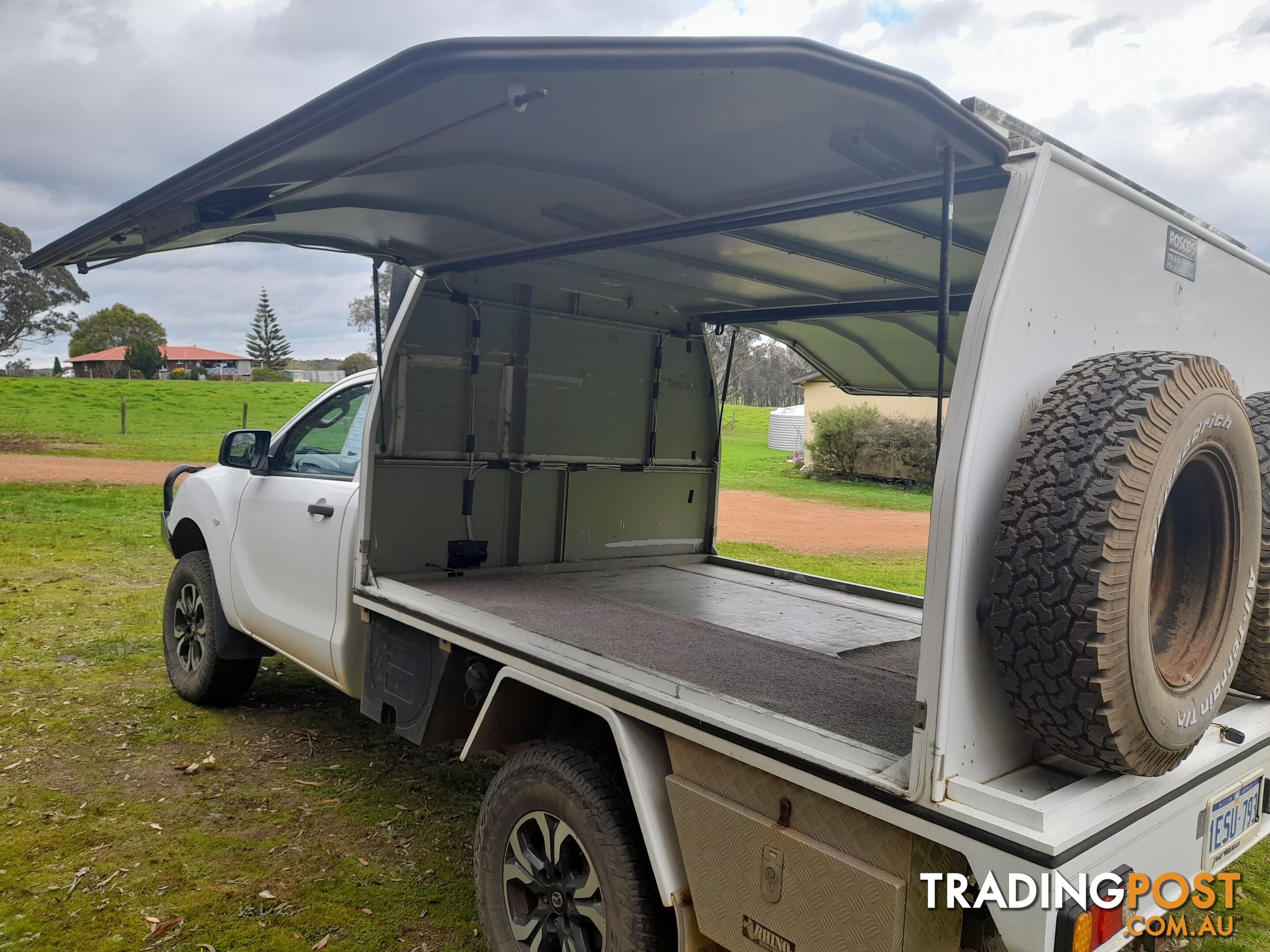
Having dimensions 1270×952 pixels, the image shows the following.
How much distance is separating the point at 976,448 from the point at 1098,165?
92 cm

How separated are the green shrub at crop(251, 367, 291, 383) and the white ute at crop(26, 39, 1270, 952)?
5737cm

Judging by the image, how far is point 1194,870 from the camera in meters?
2.26

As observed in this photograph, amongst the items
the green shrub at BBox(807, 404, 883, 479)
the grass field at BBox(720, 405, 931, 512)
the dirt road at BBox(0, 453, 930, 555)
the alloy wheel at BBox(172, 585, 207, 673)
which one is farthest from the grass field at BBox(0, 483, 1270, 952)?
the green shrub at BBox(807, 404, 883, 479)

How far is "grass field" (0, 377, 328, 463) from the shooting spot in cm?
2406

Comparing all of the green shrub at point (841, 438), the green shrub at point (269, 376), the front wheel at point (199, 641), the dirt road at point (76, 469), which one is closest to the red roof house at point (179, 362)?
the green shrub at point (269, 376)

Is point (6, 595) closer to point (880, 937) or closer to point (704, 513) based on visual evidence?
point (704, 513)

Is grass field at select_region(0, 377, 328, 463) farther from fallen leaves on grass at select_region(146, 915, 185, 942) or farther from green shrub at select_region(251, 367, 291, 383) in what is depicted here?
fallen leaves on grass at select_region(146, 915, 185, 942)

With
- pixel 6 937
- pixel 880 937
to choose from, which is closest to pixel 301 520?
pixel 6 937

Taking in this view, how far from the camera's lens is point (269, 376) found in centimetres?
6144

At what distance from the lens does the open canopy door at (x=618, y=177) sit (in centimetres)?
217

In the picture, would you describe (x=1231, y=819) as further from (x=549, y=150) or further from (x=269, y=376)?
(x=269, y=376)

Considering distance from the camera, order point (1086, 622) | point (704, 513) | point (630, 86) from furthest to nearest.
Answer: point (704, 513) → point (630, 86) → point (1086, 622)

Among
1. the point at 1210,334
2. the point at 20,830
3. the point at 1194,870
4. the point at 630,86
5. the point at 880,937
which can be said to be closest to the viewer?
the point at 880,937

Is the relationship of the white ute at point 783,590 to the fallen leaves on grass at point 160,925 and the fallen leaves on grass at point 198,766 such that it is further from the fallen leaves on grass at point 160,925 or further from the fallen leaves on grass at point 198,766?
the fallen leaves on grass at point 160,925
